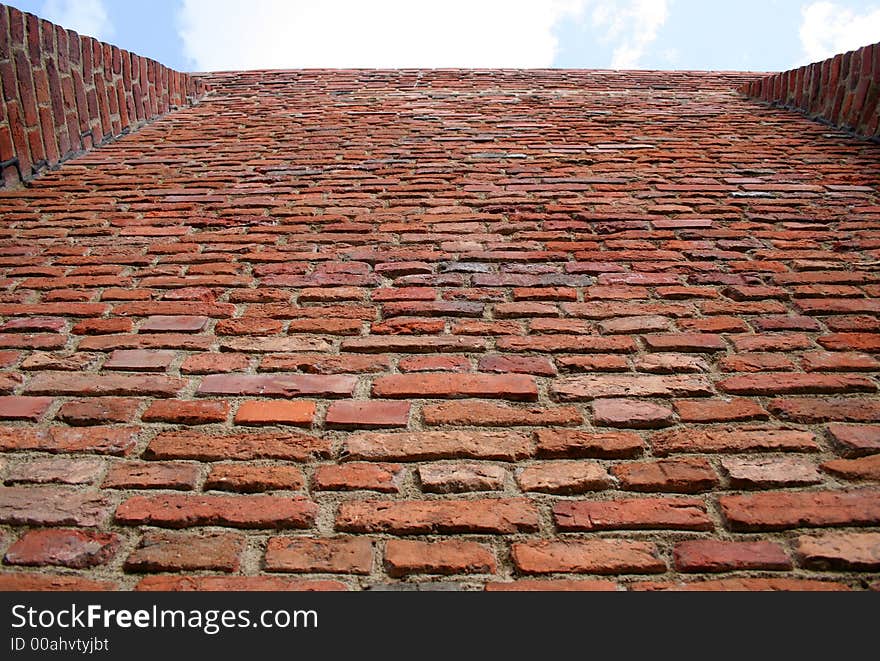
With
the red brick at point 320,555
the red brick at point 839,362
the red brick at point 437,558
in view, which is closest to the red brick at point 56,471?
the red brick at point 320,555

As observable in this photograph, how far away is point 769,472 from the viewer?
1186 millimetres

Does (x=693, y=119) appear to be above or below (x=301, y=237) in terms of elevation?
above

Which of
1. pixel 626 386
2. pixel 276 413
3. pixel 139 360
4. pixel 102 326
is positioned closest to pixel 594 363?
pixel 626 386

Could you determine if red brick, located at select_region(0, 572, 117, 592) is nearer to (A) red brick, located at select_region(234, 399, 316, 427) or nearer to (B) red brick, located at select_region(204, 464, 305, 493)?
(B) red brick, located at select_region(204, 464, 305, 493)

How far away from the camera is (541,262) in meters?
1.98

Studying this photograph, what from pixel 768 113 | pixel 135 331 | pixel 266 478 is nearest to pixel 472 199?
pixel 135 331

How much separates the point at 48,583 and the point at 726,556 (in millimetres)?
1255

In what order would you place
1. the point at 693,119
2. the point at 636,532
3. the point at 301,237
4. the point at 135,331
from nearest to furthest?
the point at 636,532
the point at 135,331
the point at 301,237
the point at 693,119

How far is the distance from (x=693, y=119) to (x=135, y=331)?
3.40 metres

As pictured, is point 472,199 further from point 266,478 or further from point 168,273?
point 266,478

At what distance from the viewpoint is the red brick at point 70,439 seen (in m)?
1.27

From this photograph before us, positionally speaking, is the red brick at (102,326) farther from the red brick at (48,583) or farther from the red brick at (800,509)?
the red brick at (800,509)

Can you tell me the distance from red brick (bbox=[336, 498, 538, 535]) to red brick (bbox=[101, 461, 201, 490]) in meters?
0.36

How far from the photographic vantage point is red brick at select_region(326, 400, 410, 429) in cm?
132
